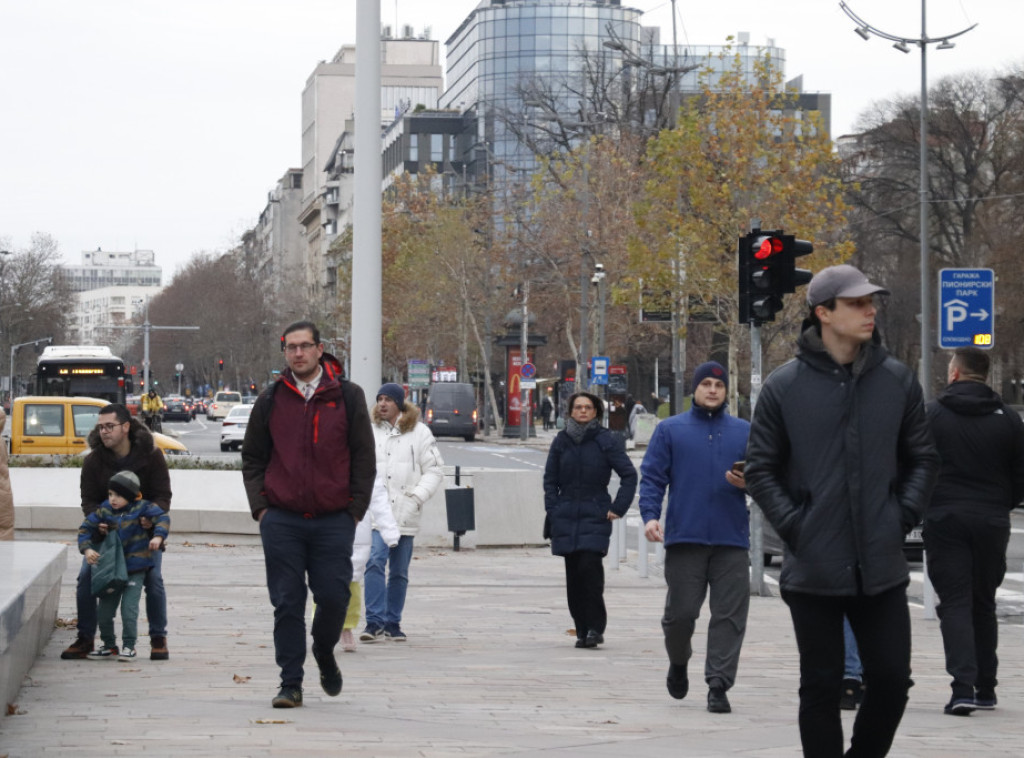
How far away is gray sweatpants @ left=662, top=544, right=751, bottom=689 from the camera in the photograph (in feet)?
29.6

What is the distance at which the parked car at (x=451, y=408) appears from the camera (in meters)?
67.7

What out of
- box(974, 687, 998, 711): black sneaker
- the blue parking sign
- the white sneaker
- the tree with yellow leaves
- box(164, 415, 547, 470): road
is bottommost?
box(164, 415, 547, 470): road

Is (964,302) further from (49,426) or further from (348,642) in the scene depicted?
(49,426)

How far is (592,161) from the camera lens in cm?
5950

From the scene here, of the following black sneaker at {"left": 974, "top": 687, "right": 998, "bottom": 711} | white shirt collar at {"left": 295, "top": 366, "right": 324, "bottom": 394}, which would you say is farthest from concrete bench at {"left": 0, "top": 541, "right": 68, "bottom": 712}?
black sneaker at {"left": 974, "top": 687, "right": 998, "bottom": 711}

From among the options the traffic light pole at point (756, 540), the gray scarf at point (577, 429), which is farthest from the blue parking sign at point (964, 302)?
the gray scarf at point (577, 429)

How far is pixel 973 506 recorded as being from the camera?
29.9ft

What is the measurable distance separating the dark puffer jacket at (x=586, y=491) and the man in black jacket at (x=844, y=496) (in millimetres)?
6003

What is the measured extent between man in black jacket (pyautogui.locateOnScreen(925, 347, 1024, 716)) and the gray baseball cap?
3.49m

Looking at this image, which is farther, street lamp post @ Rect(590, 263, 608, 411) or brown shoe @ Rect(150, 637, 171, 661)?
street lamp post @ Rect(590, 263, 608, 411)

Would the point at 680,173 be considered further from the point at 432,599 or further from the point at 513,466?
the point at 432,599

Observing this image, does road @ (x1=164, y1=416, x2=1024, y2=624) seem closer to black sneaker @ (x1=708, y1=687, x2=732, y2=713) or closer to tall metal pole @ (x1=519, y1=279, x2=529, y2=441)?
tall metal pole @ (x1=519, y1=279, x2=529, y2=441)

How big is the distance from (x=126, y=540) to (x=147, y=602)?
1.27 feet

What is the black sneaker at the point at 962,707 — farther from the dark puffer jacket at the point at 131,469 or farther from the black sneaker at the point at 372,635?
the dark puffer jacket at the point at 131,469
